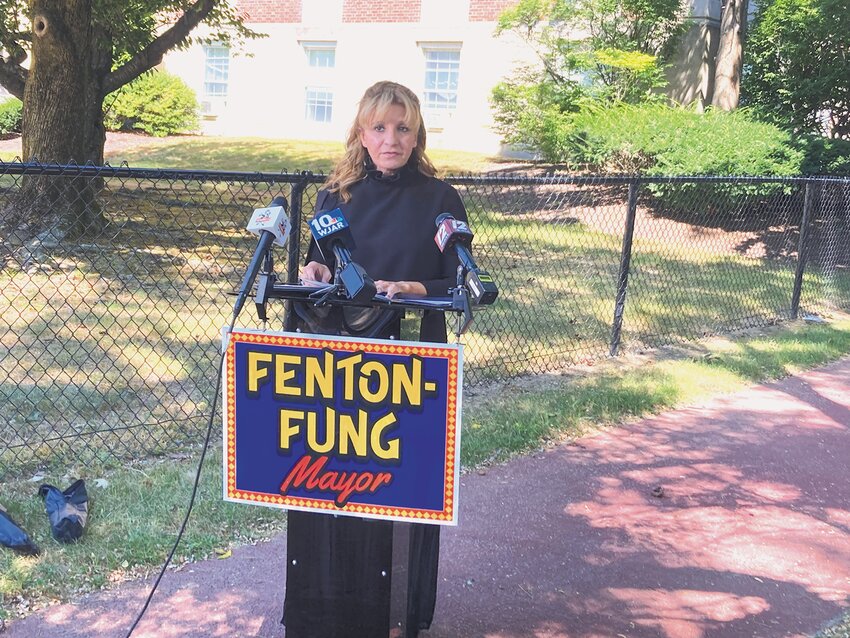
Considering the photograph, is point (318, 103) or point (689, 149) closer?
point (689, 149)

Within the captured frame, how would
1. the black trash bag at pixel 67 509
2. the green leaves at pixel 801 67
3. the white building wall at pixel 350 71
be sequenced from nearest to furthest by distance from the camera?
the black trash bag at pixel 67 509, the green leaves at pixel 801 67, the white building wall at pixel 350 71

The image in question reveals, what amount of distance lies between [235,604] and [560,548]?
150 centimetres

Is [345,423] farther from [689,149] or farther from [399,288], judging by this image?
[689,149]

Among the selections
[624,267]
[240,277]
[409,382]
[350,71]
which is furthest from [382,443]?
[350,71]

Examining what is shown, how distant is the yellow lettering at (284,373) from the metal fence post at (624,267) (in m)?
4.87

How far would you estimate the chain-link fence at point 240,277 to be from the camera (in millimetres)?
5141

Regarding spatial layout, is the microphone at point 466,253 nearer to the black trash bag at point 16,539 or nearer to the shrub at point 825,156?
the black trash bag at point 16,539

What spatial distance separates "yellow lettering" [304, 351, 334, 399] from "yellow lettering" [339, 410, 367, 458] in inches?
3.2

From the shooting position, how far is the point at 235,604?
133 inches

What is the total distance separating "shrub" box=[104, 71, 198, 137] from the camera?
76.1ft

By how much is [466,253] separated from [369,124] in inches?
23.4

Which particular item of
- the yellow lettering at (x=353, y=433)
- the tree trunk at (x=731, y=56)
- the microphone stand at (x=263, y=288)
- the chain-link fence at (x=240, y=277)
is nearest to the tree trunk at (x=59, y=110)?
the chain-link fence at (x=240, y=277)

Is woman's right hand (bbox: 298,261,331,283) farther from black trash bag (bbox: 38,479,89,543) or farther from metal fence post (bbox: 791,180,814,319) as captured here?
metal fence post (bbox: 791,180,814,319)

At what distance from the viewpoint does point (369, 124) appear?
9.15 ft
